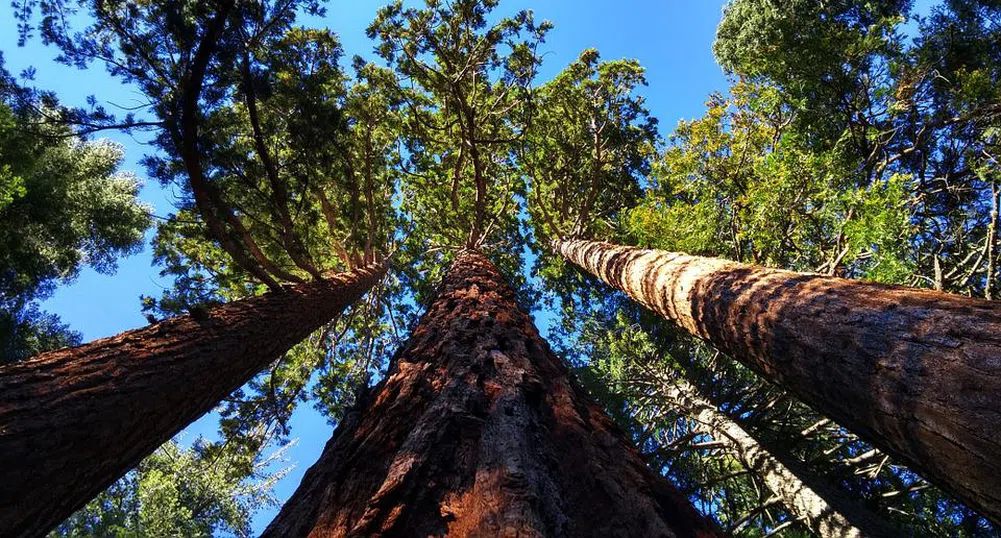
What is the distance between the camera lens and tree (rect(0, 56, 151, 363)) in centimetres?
965

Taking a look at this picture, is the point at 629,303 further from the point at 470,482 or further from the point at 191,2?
the point at 470,482

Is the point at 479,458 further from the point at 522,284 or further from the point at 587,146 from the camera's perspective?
the point at 522,284

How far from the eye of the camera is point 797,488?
18.1 ft

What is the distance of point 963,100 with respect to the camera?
633 centimetres

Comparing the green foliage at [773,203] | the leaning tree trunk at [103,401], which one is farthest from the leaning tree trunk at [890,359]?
the leaning tree trunk at [103,401]

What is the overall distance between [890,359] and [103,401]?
4010 millimetres

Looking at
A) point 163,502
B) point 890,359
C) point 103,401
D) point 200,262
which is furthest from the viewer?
point 163,502

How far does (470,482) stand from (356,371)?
10182 mm

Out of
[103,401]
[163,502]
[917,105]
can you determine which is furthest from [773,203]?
[163,502]

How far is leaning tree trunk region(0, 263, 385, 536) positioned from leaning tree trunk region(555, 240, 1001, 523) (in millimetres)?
3787

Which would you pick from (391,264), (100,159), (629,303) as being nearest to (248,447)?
(391,264)

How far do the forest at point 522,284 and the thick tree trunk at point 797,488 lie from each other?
48 mm

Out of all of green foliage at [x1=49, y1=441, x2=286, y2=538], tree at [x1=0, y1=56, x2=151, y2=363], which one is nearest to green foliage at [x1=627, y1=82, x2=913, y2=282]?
tree at [x1=0, y1=56, x2=151, y2=363]

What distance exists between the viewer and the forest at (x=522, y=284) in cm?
149
